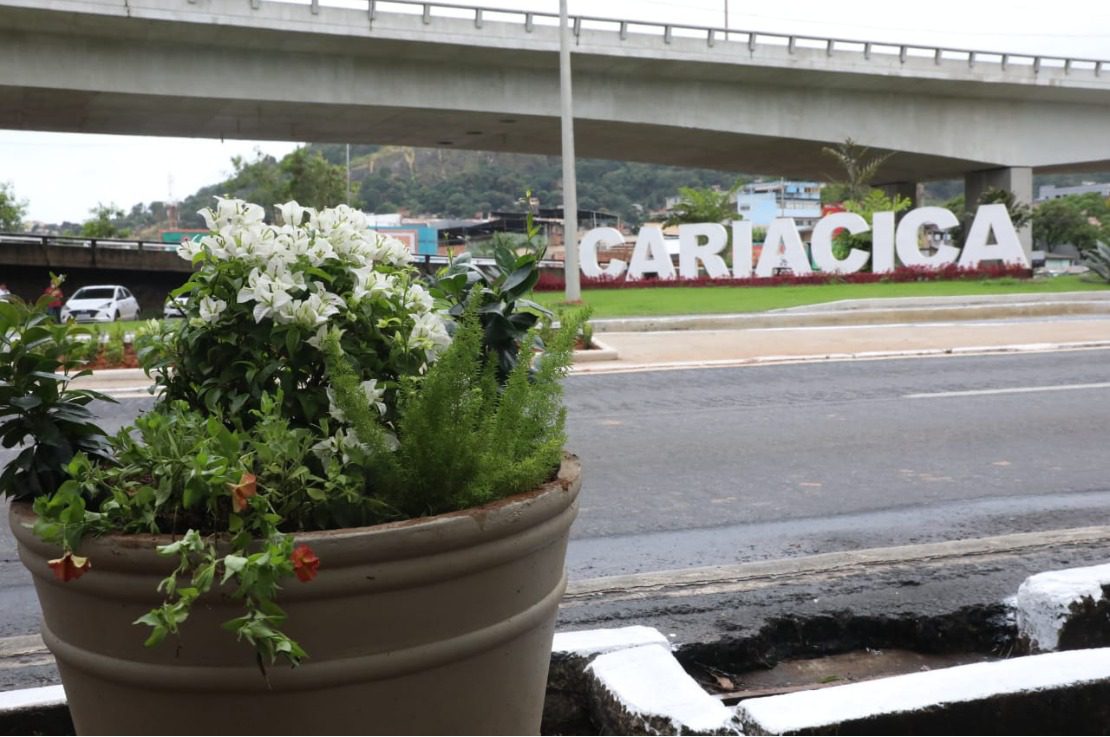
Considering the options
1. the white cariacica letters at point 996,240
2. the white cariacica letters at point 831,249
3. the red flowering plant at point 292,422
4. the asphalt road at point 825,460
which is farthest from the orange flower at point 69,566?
the white cariacica letters at point 996,240

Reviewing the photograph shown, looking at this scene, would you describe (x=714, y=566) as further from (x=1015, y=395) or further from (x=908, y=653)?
(x=1015, y=395)

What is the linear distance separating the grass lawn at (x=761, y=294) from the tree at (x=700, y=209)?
17.9 metres

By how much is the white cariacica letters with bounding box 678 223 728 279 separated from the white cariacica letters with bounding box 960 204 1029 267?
20.7 feet

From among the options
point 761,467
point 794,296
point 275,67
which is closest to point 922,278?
point 794,296

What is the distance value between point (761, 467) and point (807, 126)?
28.6m

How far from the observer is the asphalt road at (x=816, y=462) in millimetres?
5082

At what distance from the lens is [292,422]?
218cm

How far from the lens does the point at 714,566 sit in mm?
4508

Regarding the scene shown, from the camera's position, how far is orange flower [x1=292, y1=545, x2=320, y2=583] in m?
1.64

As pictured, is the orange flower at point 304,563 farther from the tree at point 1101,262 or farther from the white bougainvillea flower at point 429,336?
the tree at point 1101,262

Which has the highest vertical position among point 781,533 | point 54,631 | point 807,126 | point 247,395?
point 807,126

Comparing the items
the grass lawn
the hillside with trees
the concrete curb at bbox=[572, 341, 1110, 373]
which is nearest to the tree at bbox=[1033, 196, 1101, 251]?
the hillside with trees

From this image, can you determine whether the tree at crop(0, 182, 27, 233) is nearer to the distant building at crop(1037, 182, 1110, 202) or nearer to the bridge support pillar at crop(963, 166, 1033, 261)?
the bridge support pillar at crop(963, 166, 1033, 261)

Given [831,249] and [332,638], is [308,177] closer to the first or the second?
[831,249]
